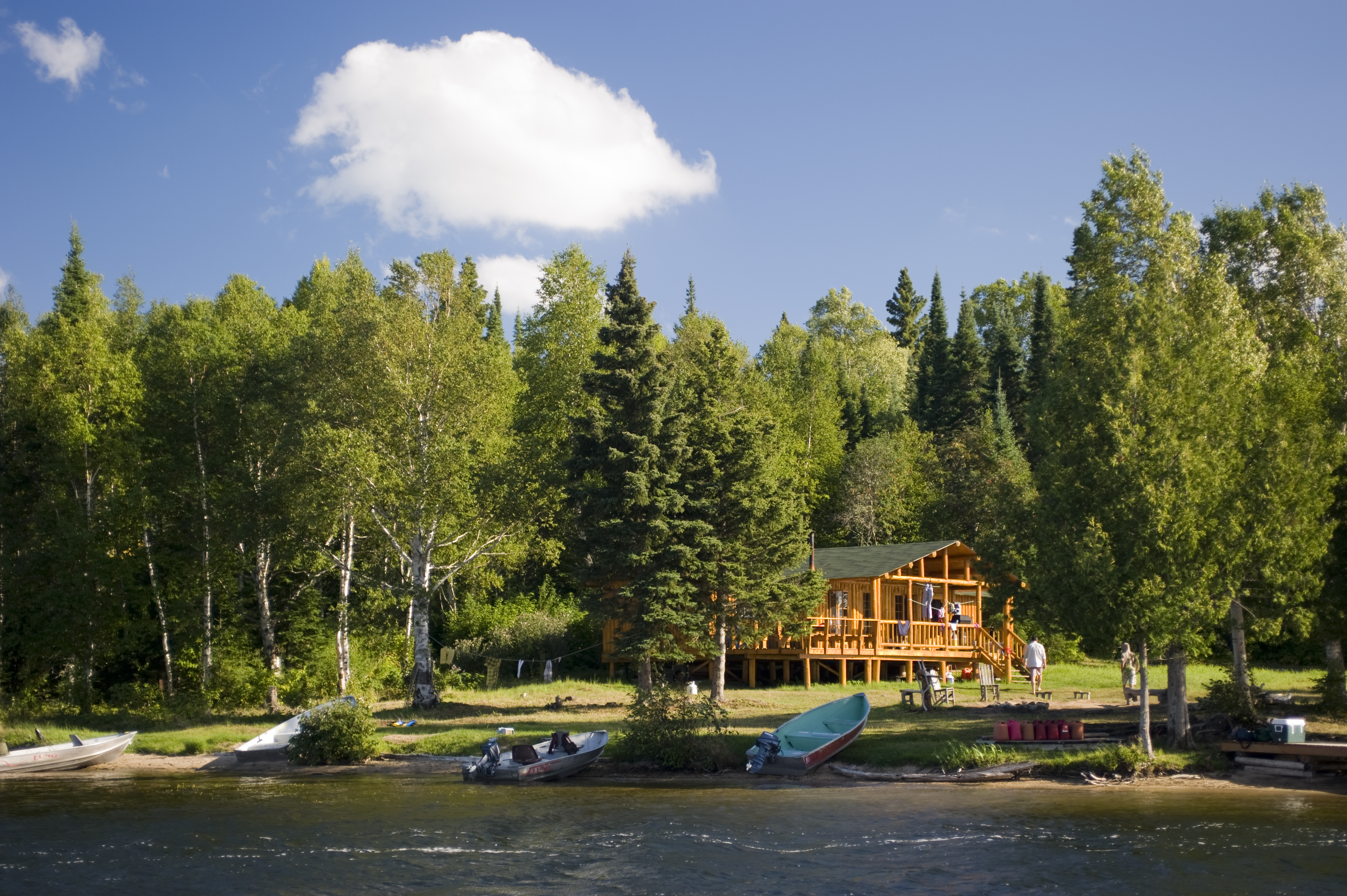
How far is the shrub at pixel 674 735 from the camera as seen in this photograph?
21.9m

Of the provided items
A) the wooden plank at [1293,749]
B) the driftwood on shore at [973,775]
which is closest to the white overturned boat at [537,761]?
the driftwood on shore at [973,775]

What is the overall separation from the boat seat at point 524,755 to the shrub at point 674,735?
6.55ft

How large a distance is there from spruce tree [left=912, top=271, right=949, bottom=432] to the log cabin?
25348 millimetres

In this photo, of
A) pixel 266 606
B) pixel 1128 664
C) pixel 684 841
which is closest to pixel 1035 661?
pixel 1128 664

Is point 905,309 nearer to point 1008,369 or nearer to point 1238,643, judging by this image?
point 1008,369

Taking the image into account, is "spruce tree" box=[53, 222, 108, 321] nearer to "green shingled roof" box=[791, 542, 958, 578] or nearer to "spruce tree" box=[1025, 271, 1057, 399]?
"green shingled roof" box=[791, 542, 958, 578]

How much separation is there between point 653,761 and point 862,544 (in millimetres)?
32088

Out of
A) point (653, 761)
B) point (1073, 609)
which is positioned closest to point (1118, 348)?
point (1073, 609)

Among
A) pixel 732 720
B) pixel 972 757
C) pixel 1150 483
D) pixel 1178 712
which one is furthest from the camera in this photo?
pixel 732 720

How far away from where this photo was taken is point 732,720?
85.5ft

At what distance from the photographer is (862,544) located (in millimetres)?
52812

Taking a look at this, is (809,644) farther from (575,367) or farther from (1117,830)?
(1117,830)

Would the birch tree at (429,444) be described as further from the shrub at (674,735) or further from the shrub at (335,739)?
the shrub at (674,735)

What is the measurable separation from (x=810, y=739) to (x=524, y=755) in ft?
19.3
